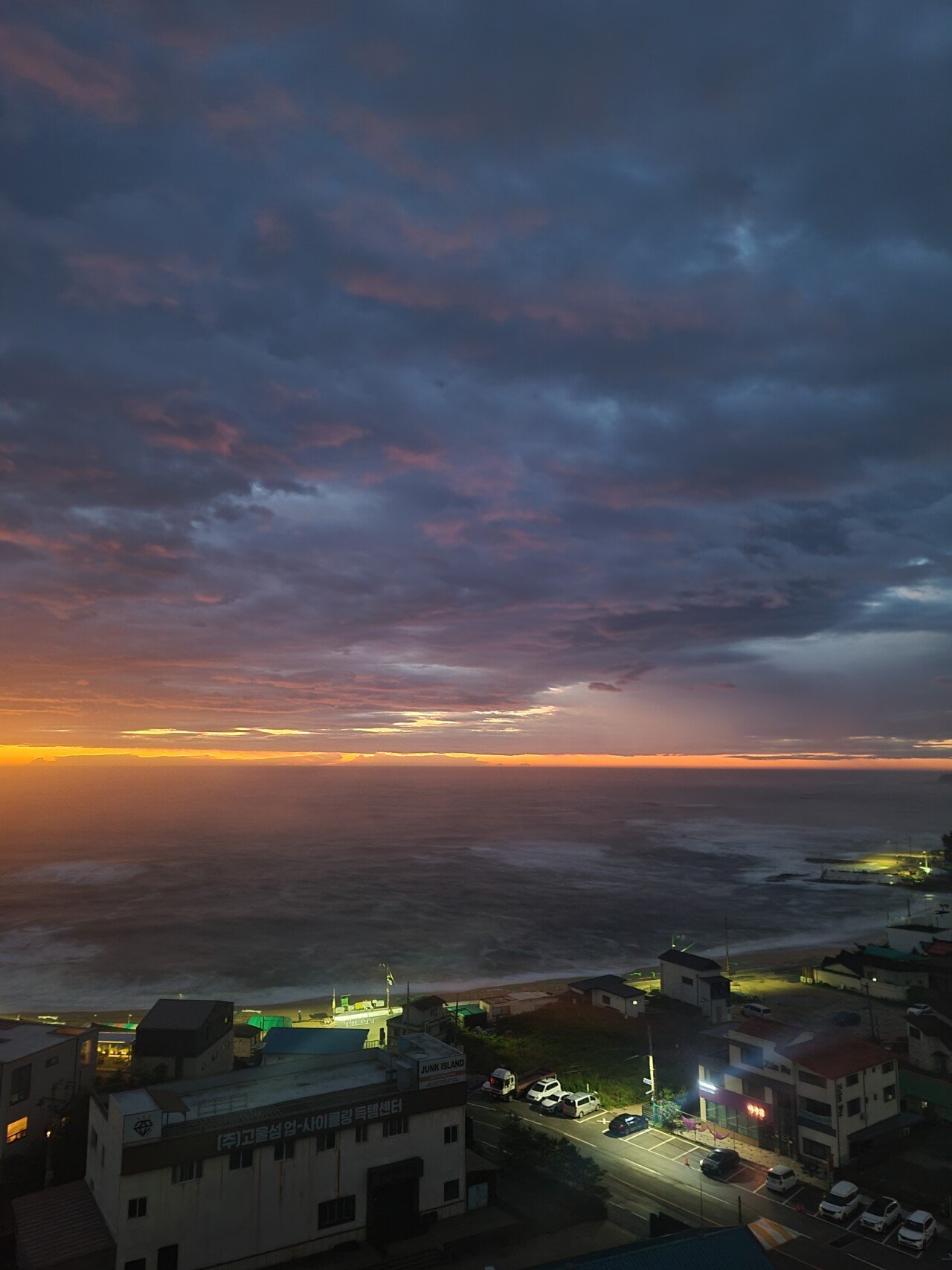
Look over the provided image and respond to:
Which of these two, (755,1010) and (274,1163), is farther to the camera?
(755,1010)

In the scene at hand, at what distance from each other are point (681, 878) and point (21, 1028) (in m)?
122

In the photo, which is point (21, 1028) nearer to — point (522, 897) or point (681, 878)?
point (522, 897)

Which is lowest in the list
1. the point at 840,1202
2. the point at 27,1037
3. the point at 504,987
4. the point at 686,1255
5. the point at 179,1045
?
the point at 504,987

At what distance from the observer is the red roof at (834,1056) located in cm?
3581

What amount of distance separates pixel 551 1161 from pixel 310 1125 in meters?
11.7

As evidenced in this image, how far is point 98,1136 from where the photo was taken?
94.3ft

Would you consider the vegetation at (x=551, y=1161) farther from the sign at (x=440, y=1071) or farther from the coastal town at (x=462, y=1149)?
the sign at (x=440, y=1071)

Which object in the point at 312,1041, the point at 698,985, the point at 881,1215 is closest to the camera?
the point at 881,1215

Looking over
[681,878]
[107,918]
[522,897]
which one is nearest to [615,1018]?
[522,897]

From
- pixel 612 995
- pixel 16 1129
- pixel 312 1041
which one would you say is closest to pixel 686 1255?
pixel 312 1041

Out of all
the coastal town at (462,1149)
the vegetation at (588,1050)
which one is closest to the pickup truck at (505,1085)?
the coastal town at (462,1149)

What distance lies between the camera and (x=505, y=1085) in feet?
141

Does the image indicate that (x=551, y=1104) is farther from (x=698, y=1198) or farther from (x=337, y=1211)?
(x=337, y=1211)

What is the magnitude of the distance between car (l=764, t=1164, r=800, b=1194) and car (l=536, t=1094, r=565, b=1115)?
11.2 meters
